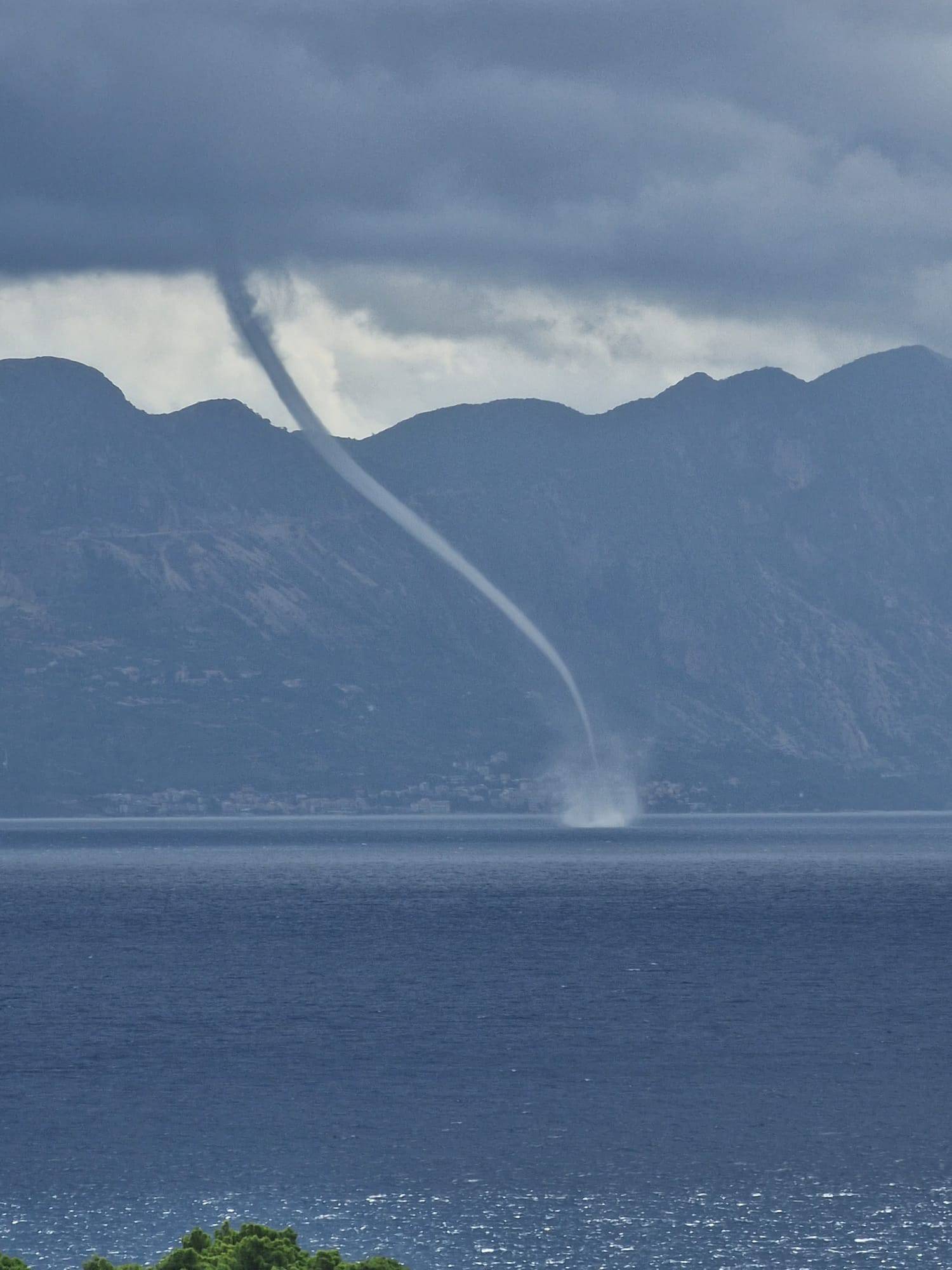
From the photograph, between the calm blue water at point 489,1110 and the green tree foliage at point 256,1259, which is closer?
the green tree foliage at point 256,1259

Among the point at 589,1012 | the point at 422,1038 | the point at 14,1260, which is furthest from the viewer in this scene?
the point at 589,1012

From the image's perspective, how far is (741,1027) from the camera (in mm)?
114375

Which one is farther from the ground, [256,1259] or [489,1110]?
[256,1259]

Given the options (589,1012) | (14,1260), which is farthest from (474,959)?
(14,1260)

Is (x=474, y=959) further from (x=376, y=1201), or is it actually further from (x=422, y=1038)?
(x=376, y=1201)

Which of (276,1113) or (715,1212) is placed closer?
(715,1212)

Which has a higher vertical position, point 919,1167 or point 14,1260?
point 14,1260

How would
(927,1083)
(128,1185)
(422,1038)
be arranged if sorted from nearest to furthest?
1. (128,1185)
2. (927,1083)
3. (422,1038)

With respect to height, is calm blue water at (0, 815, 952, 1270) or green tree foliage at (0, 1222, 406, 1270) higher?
green tree foliage at (0, 1222, 406, 1270)

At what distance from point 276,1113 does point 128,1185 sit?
47.7ft

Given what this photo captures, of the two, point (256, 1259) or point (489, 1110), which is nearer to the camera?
point (256, 1259)

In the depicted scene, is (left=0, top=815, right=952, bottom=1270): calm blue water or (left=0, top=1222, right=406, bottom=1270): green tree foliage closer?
(left=0, top=1222, right=406, bottom=1270): green tree foliage

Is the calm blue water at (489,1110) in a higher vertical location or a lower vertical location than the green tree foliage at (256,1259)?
lower

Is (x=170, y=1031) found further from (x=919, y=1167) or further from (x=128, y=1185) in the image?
(x=919, y=1167)
